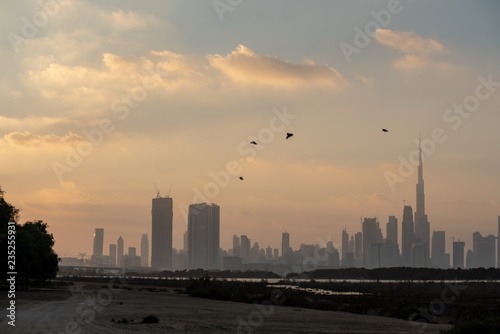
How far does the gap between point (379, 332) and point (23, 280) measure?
2700 inches

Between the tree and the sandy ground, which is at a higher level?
the tree

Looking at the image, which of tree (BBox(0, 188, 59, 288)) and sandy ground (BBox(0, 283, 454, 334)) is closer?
sandy ground (BBox(0, 283, 454, 334))

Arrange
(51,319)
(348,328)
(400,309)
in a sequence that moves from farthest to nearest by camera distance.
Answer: (400,309) → (348,328) → (51,319)

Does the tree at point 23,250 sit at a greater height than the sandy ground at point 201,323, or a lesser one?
greater

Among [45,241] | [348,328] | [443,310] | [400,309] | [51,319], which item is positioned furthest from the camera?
[45,241]

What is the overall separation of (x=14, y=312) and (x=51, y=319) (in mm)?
5564

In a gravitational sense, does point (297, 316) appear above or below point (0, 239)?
below

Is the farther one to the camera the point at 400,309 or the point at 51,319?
the point at 400,309

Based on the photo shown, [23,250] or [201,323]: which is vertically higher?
[23,250]

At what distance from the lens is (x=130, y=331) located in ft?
120

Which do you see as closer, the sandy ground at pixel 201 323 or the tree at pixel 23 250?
the sandy ground at pixel 201 323

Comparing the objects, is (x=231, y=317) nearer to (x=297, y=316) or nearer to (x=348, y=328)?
(x=297, y=316)

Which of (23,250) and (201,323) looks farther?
(23,250)

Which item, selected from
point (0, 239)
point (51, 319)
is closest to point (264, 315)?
point (51, 319)
